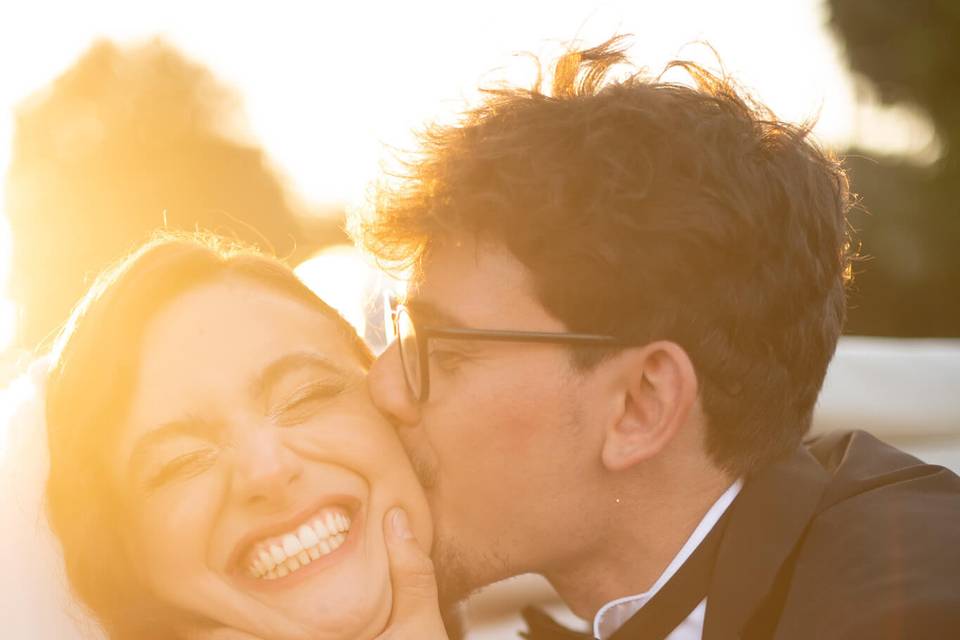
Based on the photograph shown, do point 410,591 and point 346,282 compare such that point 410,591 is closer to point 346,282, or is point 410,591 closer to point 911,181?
point 346,282

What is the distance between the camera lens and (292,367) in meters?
3.22

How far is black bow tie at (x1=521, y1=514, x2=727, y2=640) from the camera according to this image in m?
3.06

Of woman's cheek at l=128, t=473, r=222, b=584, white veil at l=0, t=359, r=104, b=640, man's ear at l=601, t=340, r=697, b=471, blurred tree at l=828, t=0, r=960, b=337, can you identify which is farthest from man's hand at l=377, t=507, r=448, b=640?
blurred tree at l=828, t=0, r=960, b=337

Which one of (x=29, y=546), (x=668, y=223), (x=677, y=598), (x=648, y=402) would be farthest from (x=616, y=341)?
(x=29, y=546)

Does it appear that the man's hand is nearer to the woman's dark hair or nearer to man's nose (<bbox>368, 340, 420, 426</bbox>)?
man's nose (<bbox>368, 340, 420, 426</bbox>)

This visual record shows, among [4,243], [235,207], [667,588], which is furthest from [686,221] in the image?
[235,207]

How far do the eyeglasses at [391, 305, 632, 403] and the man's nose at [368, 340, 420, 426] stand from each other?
2cm

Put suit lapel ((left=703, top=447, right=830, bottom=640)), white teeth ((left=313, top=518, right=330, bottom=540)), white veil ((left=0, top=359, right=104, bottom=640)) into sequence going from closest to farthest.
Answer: suit lapel ((left=703, top=447, right=830, bottom=640))
white teeth ((left=313, top=518, right=330, bottom=540))
white veil ((left=0, top=359, right=104, bottom=640))

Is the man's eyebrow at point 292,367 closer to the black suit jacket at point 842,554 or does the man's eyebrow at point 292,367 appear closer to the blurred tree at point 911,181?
the black suit jacket at point 842,554

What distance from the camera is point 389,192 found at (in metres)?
3.43

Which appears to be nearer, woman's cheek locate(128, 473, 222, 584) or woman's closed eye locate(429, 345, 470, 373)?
woman's cheek locate(128, 473, 222, 584)

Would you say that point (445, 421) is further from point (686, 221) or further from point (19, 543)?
point (19, 543)

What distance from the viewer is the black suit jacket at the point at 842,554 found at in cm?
251

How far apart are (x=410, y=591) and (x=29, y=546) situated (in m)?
1.22
